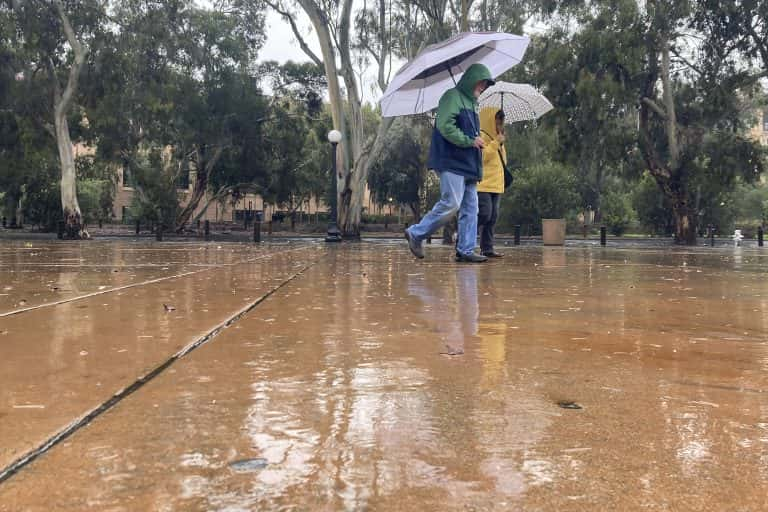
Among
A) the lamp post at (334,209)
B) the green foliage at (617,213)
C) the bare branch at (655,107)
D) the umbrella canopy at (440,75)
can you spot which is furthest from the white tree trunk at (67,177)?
the green foliage at (617,213)

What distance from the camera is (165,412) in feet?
6.60

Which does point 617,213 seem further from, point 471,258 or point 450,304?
point 450,304

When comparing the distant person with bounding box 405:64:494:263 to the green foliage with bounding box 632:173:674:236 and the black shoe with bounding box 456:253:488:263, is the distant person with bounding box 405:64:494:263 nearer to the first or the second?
the black shoe with bounding box 456:253:488:263

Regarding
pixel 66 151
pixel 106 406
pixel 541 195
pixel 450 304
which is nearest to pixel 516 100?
pixel 450 304

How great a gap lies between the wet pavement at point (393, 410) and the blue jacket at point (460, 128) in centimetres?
457

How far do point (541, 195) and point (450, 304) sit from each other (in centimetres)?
3087

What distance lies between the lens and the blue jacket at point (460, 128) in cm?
859

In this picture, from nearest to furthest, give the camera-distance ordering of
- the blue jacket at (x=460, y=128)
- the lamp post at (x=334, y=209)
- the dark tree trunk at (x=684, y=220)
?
the blue jacket at (x=460, y=128), the lamp post at (x=334, y=209), the dark tree trunk at (x=684, y=220)

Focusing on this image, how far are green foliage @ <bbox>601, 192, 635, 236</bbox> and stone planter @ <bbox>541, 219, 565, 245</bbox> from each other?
68.0ft

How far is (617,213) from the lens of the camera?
143ft

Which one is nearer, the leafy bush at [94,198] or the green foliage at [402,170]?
the leafy bush at [94,198]

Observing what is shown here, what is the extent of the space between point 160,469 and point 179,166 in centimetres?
3872

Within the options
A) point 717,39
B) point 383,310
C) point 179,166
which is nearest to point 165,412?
point 383,310

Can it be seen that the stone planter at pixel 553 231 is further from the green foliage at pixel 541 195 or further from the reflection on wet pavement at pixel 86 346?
the reflection on wet pavement at pixel 86 346
